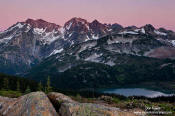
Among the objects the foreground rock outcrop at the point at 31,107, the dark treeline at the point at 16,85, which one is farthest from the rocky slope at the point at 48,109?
the dark treeline at the point at 16,85

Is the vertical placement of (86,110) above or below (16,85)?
above

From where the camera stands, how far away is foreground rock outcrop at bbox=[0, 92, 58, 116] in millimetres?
14071

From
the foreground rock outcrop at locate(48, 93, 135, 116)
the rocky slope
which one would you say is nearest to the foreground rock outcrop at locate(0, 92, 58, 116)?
the rocky slope

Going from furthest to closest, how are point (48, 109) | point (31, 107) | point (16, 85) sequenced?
point (16, 85) < point (48, 109) < point (31, 107)

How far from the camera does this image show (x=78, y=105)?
14.6 metres

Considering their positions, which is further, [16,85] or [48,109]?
[16,85]

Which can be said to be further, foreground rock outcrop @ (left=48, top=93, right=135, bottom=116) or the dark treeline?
the dark treeline

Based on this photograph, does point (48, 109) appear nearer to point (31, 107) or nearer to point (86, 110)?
point (31, 107)

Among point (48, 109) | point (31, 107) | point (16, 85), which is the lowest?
point (16, 85)

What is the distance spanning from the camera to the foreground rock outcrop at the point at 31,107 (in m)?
14.1

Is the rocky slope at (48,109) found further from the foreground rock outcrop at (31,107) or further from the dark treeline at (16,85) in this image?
the dark treeline at (16,85)

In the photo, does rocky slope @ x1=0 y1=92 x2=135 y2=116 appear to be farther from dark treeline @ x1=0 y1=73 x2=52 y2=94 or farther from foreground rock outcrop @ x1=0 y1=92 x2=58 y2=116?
dark treeline @ x1=0 y1=73 x2=52 y2=94

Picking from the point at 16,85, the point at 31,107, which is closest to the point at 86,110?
the point at 31,107

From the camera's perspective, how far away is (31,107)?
47.1ft
